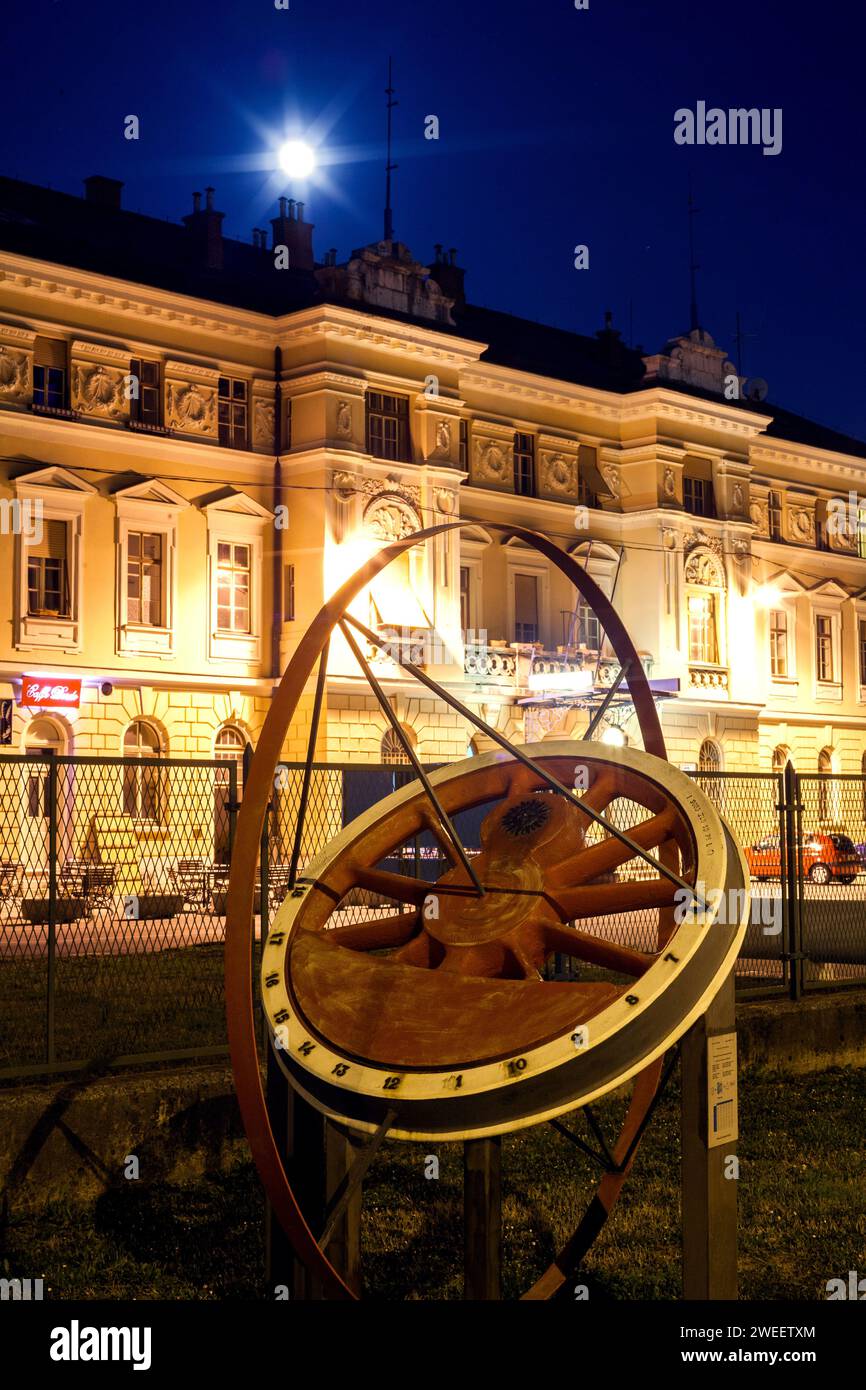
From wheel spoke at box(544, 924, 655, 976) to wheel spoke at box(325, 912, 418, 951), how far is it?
82 centimetres

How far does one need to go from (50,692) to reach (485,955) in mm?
30056

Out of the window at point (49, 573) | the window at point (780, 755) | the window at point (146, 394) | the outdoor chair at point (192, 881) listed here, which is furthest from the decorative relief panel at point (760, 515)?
the outdoor chair at point (192, 881)

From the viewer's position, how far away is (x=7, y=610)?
3481 cm

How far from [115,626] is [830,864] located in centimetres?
2431

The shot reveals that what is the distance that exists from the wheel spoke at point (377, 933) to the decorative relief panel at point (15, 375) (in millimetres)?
30173

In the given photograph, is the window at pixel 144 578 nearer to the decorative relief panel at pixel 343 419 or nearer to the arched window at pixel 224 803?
the decorative relief panel at pixel 343 419

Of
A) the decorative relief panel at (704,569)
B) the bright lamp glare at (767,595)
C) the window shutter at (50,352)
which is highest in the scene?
the window shutter at (50,352)

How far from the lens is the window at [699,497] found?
1962 inches

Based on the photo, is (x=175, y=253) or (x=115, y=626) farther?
(x=175, y=253)

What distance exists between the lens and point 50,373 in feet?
118

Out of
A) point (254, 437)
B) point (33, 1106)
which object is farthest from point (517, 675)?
point (33, 1106)

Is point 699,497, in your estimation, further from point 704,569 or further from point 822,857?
point 822,857


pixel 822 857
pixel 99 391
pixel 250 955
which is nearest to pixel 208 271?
pixel 99 391
